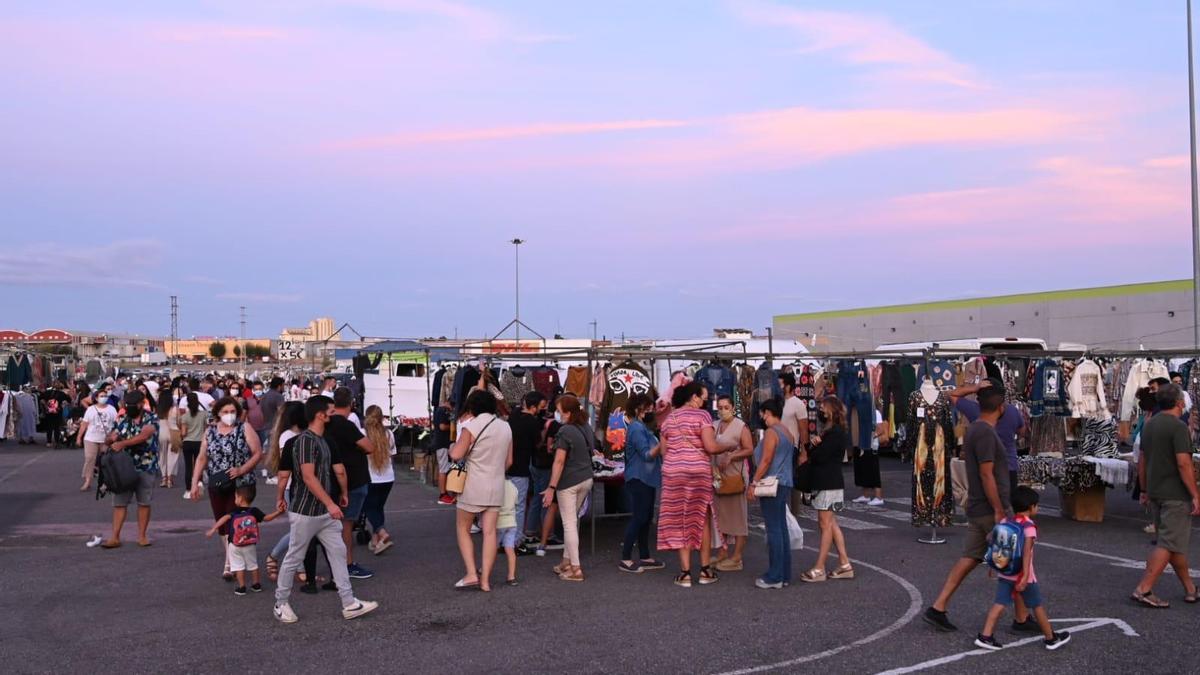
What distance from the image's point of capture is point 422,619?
8.55 metres

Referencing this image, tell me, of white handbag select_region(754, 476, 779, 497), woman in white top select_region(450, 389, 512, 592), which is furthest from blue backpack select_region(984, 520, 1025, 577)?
woman in white top select_region(450, 389, 512, 592)

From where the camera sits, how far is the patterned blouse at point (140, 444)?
11797mm

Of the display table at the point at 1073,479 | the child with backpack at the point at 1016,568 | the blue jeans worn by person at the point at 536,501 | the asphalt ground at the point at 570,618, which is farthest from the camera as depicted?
the display table at the point at 1073,479

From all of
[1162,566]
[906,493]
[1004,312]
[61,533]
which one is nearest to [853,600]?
[1162,566]

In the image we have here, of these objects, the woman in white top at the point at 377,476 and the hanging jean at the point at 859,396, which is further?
the hanging jean at the point at 859,396

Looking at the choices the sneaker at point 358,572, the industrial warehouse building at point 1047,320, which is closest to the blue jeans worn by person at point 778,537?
the sneaker at point 358,572

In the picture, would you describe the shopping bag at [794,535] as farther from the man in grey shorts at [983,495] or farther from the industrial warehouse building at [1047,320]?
the industrial warehouse building at [1047,320]

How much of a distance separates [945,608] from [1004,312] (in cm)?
3843

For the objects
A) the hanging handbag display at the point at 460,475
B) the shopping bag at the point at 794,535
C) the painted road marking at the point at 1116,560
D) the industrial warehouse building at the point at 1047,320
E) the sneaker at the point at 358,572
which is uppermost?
the industrial warehouse building at the point at 1047,320

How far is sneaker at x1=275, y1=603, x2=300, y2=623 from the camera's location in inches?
331

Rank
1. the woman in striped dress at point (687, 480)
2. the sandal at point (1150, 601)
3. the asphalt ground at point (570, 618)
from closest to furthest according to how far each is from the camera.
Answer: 1. the asphalt ground at point (570, 618)
2. the sandal at point (1150, 601)
3. the woman in striped dress at point (687, 480)

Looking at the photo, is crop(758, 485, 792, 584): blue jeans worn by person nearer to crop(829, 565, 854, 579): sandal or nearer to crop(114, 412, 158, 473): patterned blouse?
crop(829, 565, 854, 579): sandal

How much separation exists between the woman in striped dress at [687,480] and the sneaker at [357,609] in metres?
2.76

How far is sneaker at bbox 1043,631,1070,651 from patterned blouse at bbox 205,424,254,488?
7.07 metres
